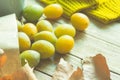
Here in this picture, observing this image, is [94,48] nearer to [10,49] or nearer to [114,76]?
[114,76]

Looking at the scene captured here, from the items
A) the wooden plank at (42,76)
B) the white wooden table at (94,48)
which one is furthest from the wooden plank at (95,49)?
the wooden plank at (42,76)

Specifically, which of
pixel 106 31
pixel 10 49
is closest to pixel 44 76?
pixel 10 49

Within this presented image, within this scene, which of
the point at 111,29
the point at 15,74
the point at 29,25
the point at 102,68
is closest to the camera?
the point at 15,74

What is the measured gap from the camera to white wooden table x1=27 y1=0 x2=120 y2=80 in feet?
2.54

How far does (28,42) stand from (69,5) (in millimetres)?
264

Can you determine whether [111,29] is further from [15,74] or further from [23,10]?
[15,74]

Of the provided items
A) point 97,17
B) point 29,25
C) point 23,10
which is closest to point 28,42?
point 29,25

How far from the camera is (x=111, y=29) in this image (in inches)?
37.0

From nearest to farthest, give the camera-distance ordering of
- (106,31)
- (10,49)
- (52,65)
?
(10,49) → (52,65) → (106,31)

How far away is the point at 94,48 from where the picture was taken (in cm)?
85

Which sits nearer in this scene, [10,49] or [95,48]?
[10,49]

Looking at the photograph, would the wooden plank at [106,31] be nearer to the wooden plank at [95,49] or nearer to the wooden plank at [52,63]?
the wooden plank at [95,49]

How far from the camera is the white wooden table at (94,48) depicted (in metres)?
0.77

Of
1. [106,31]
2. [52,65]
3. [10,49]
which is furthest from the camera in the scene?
[106,31]
